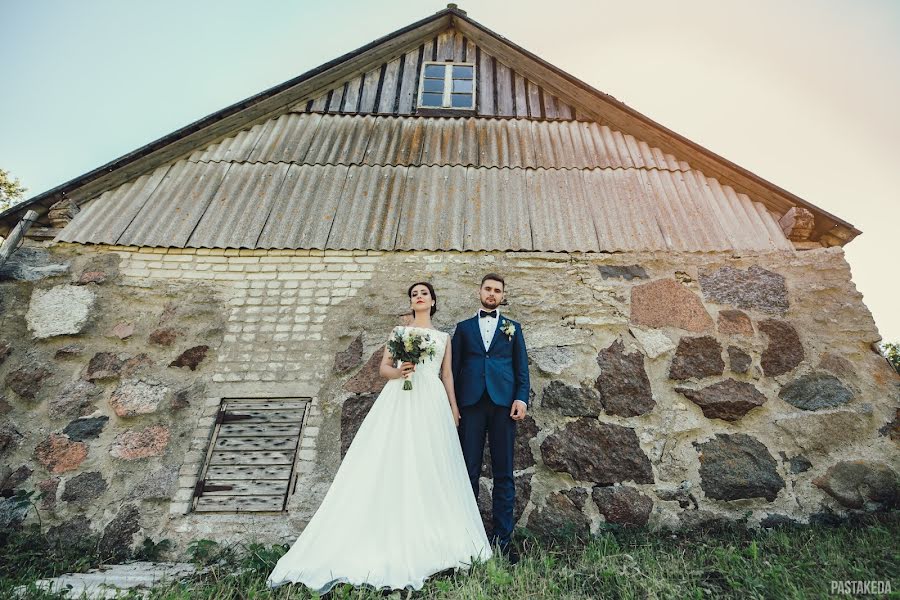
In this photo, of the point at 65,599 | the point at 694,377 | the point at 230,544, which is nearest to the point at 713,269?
the point at 694,377

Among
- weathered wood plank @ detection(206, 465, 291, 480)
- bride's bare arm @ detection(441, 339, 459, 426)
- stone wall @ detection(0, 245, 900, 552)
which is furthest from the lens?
weathered wood plank @ detection(206, 465, 291, 480)

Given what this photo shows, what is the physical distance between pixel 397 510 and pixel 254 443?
1.63m

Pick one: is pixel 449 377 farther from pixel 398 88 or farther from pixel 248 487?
pixel 398 88

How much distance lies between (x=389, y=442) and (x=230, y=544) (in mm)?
1575

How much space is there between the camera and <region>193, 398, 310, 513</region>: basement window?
3760 mm

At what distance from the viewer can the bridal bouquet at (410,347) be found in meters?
3.37

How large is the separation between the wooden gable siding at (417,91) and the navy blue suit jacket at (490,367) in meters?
3.57

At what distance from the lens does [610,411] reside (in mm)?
3938

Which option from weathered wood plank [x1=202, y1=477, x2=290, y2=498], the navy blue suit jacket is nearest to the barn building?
weathered wood plank [x1=202, y1=477, x2=290, y2=498]

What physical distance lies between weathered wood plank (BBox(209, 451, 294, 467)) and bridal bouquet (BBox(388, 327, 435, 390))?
1.35 m

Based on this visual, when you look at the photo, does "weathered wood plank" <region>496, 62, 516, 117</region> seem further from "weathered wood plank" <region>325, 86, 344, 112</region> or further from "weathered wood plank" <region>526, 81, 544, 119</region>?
"weathered wood plank" <region>325, 86, 344, 112</region>

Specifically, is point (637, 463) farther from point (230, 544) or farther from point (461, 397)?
point (230, 544)

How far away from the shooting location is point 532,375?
4.06 metres

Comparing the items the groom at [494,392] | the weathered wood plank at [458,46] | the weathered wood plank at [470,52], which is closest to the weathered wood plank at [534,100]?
the weathered wood plank at [470,52]
